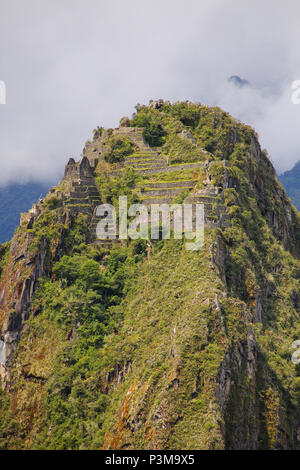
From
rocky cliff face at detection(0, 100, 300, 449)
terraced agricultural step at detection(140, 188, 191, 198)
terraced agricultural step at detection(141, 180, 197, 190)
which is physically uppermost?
terraced agricultural step at detection(141, 180, 197, 190)

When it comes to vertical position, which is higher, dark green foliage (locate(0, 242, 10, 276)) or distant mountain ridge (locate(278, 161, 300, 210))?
distant mountain ridge (locate(278, 161, 300, 210))

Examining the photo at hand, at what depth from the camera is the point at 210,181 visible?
225 feet

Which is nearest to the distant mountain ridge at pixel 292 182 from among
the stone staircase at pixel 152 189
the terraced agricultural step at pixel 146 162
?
the stone staircase at pixel 152 189

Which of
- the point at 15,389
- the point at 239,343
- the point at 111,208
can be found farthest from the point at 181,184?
the point at 15,389

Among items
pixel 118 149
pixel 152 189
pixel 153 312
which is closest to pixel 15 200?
pixel 118 149

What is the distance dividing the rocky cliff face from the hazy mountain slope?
7812 cm

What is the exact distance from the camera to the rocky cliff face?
5309cm

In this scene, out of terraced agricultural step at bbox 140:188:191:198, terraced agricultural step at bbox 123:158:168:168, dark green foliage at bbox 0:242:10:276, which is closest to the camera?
terraced agricultural step at bbox 140:188:191:198

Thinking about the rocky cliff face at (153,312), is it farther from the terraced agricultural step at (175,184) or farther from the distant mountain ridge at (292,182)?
the distant mountain ridge at (292,182)

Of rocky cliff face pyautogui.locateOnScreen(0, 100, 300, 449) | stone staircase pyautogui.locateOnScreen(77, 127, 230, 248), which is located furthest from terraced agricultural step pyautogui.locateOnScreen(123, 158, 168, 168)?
rocky cliff face pyautogui.locateOnScreen(0, 100, 300, 449)

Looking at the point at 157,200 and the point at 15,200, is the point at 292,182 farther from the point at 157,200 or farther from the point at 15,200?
the point at 157,200

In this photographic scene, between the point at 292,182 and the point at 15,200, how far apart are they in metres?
62.5

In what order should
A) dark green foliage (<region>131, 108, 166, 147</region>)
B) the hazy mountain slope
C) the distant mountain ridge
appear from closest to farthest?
dark green foliage (<region>131, 108, 166, 147</region>), the distant mountain ridge, the hazy mountain slope

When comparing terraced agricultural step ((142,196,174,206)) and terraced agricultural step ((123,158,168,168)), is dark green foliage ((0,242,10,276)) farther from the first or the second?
terraced agricultural step ((142,196,174,206))
